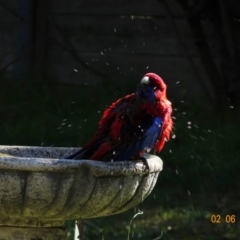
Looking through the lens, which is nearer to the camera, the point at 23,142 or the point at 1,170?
the point at 1,170

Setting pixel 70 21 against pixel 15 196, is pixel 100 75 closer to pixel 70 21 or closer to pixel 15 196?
pixel 70 21

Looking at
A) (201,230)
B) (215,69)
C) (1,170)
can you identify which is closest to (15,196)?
(1,170)

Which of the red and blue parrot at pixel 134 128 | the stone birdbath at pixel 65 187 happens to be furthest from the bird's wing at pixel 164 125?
the stone birdbath at pixel 65 187

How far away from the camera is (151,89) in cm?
310

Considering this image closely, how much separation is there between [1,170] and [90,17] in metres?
3.93

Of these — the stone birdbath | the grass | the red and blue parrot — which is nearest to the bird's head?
the red and blue parrot

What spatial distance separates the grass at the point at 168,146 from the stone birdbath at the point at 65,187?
166 centimetres

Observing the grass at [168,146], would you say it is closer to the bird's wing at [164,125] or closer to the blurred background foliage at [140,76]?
the blurred background foliage at [140,76]

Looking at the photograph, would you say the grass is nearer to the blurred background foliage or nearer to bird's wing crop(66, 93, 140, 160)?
the blurred background foliage

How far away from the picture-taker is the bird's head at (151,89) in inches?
121

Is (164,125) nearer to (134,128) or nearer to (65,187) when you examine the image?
(134,128)

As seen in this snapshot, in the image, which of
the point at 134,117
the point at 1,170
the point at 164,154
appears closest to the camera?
the point at 1,170

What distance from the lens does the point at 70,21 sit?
250 inches

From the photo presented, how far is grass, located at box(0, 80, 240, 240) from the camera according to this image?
15.0 ft
